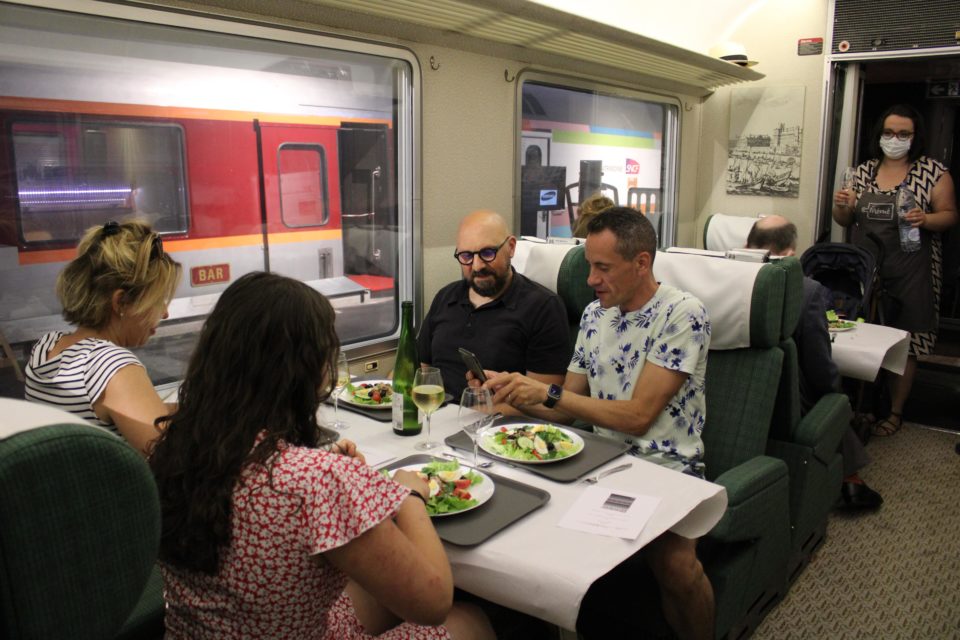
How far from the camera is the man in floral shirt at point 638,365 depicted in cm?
231

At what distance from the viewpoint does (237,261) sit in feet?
10.2

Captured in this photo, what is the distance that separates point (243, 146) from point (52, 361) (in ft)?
4.80

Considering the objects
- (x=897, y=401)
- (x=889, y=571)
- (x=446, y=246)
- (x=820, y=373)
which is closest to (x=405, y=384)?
(x=446, y=246)

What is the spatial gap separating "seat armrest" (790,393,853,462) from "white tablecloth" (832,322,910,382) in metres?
0.47

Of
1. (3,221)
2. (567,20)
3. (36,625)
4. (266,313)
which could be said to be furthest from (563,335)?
(36,625)

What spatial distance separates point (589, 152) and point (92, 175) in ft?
11.0

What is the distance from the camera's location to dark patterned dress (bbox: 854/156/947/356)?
465 cm

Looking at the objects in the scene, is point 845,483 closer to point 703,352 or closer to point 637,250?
point 703,352

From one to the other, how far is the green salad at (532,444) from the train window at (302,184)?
1.66 meters

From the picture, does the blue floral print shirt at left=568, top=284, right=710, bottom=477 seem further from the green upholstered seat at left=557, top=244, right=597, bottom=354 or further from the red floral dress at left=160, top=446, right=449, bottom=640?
the red floral dress at left=160, top=446, right=449, bottom=640

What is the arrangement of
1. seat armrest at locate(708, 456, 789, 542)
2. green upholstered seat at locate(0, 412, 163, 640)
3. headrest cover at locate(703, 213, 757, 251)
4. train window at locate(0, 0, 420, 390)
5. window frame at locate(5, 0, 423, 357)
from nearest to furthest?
1. green upholstered seat at locate(0, 412, 163, 640)
2. seat armrest at locate(708, 456, 789, 542)
3. train window at locate(0, 0, 420, 390)
4. window frame at locate(5, 0, 423, 357)
5. headrest cover at locate(703, 213, 757, 251)

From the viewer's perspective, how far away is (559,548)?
61.6 inches

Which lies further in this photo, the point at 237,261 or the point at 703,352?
the point at 237,261

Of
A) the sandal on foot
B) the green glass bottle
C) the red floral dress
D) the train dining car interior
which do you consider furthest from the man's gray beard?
the sandal on foot
